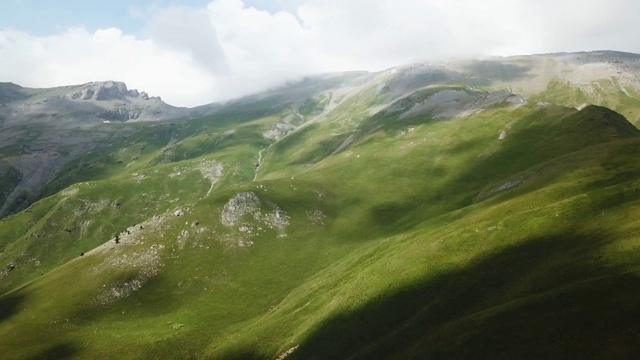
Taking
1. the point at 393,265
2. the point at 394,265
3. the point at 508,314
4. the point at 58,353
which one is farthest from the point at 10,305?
the point at 508,314

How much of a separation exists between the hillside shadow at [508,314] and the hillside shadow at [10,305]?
81975 mm

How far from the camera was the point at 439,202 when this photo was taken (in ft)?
456

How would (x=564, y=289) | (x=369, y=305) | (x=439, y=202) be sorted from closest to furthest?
(x=564, y=289), (x=369, y=305), (x=439, y=202)

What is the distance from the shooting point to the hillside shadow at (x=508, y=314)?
39.3 meters

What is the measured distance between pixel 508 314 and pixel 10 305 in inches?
4654

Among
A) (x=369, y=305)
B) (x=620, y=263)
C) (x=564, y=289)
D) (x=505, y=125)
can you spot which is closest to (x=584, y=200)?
(x=620, y=263)

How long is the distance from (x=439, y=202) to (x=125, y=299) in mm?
93469

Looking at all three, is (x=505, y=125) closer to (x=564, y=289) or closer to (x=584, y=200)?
(x=584, y=200)

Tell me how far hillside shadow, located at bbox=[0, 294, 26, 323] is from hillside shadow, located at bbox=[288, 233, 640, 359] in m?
82.0

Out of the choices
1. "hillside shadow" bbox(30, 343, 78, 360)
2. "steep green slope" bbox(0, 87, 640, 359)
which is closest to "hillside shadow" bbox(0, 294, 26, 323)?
"steep green slope" bbox(0, 87, 640, 359)

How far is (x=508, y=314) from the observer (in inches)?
1828

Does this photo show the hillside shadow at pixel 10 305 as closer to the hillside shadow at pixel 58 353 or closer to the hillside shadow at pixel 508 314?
the hillside shadow at pixel 58 353

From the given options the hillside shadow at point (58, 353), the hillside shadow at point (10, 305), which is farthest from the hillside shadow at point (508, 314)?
the hillside shadow at point (10, 305)

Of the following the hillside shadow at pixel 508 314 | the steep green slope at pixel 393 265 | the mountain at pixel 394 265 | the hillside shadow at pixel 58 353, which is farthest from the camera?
the hillside shadow at pixel 58 353
